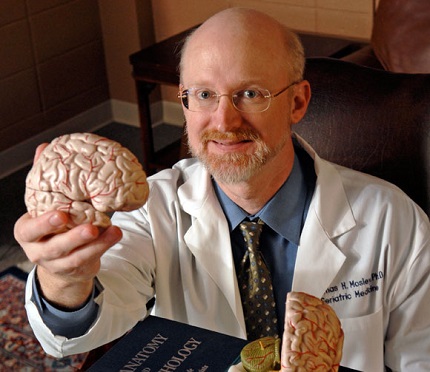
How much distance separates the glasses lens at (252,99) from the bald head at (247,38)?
0.05m

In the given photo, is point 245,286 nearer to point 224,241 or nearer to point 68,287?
point 224,241

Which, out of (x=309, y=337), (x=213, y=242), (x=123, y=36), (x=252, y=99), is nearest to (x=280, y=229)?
(x=213, y=242)

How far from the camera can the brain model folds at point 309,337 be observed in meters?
0.93

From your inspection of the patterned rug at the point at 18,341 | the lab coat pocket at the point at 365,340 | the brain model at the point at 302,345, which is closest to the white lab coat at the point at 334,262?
the lab coat pocket at the point at 365,340

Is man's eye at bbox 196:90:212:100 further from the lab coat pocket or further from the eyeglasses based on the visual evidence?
the lab coat pocket

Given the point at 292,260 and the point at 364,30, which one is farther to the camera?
the point at 364,30

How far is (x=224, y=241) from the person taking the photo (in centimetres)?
155

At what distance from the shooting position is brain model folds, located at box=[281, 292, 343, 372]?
93cm

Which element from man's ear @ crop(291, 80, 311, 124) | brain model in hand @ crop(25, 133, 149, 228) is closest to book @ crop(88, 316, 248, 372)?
brain model in hand @ crop(25, 133, 149, 228)

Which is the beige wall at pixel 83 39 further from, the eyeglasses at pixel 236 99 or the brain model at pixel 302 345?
the brain model at pixel 302 345

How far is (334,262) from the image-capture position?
154cm

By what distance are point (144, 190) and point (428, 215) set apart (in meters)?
0.75

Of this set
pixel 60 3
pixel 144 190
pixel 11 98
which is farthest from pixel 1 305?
pixel 144 190

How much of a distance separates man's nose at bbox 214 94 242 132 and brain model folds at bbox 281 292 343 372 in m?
0.49
